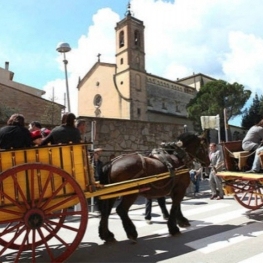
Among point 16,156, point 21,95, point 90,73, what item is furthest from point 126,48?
point 16,156

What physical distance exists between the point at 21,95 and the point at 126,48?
2998 centimetres

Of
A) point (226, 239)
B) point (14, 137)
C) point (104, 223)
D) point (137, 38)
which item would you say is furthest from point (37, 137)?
point (137, 38)

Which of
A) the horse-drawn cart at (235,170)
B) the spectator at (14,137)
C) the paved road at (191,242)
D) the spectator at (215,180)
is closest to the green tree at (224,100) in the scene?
the spectator at (215,180)

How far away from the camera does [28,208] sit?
4.43 meters

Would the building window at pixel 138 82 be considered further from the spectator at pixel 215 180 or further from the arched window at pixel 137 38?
the spectator at pixel 215 180

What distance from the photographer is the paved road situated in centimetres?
495

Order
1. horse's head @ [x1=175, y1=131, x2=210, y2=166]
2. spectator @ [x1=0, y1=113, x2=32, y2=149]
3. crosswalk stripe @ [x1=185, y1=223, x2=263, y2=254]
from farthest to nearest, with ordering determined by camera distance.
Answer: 1. horse's head @ [x1=175, y1=131, x2=210, y2=166]
2. crosswalk stripe @ [x1=185, y1=223, x2=263, y2=254]
3. spectator @ [x1=0, y1=113, x2=32, y2=149]

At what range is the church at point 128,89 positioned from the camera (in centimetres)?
5038

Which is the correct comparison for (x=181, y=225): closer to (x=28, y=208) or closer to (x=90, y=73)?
(x=28, y=208)

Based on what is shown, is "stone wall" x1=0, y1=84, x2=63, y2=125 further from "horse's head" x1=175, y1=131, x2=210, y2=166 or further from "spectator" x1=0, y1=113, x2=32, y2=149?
"spectator" x1=0, y1=113, x2=32, y2=149

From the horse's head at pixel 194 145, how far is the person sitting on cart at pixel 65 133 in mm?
2519

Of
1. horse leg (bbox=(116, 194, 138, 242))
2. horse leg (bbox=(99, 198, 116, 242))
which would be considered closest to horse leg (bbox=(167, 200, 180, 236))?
horse leg (bbox=(116, 194, 138, 242))

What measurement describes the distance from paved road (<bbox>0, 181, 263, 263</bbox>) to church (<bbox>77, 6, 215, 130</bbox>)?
41.0 m

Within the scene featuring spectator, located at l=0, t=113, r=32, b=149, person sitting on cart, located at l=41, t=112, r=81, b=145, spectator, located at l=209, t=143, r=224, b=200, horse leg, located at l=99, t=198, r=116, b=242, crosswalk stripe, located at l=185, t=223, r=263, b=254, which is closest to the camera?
spectator, located at l=0, t=113, r=32, b=149
